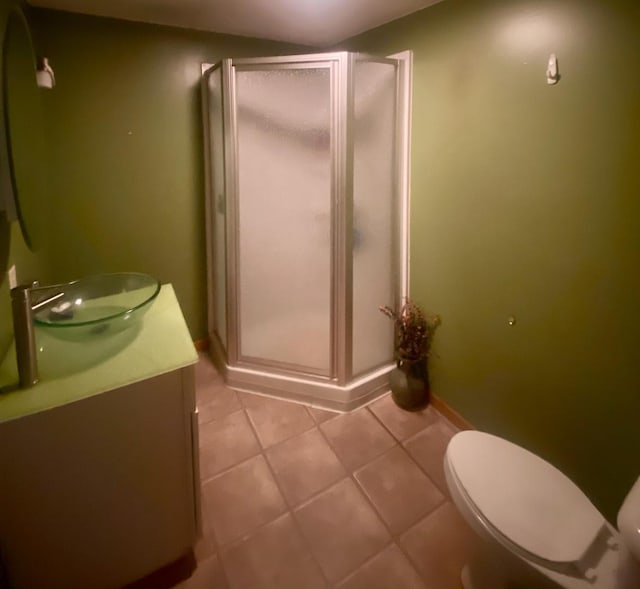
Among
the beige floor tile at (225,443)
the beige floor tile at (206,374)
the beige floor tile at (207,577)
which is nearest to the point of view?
the beige floor tile at (207,577)

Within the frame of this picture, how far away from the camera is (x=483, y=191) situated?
1626mm

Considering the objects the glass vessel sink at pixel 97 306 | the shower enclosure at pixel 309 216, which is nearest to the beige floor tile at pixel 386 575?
the shower enclosure at pixel 309 216

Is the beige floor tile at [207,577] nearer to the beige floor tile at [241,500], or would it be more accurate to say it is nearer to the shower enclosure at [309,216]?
the beige floor tile at [241,500]

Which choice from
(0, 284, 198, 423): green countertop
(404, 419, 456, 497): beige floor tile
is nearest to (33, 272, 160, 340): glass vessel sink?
(0, 284, 198, 423): green countertop

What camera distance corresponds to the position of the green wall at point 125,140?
192cm

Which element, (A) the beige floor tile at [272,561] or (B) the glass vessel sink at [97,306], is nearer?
(B) the glass vessel sink at [97,306]

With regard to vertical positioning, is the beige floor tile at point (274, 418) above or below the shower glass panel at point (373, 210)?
below

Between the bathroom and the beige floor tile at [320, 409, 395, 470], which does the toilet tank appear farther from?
the beige floor tile at [320, 409, 395, 470]

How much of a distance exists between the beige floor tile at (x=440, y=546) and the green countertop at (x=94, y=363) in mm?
1055

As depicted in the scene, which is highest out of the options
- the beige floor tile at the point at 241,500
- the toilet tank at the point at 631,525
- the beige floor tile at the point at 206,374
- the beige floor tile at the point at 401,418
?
the toilet tank at the point at 631,525

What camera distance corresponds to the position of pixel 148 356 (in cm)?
112

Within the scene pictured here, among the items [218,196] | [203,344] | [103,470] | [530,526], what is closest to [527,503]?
[530,526]

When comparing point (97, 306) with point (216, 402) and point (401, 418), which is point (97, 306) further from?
point (401, 418)

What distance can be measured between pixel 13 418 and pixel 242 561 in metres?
0.90
